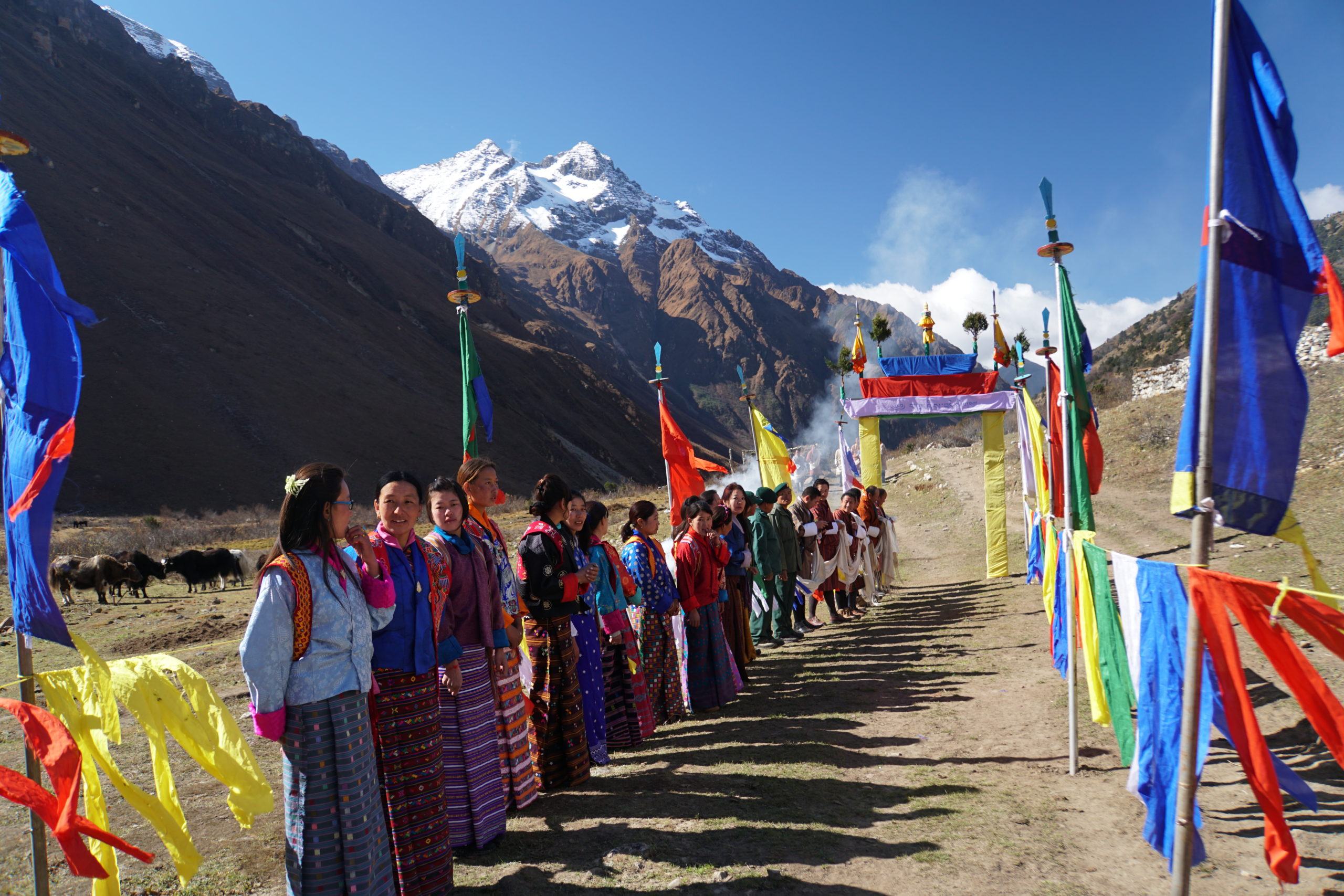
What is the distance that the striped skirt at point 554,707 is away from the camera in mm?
4539

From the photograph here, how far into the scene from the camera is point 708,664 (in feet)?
21.0

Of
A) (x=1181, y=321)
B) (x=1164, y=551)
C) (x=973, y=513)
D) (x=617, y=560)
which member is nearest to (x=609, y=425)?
(x=1181, y=321)

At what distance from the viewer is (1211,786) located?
154 inches

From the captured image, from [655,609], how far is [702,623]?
0.73 m

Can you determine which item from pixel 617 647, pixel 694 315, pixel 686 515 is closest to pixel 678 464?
pixel 686 515

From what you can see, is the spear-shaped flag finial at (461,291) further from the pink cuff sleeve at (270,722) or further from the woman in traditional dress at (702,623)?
the pink cuff sleeve at (270,722)

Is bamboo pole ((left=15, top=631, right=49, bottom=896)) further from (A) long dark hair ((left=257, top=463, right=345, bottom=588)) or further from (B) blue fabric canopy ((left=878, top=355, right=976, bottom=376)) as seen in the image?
(B) blue fabric canopy ((left=878, top=355, right=976, bottom=376))

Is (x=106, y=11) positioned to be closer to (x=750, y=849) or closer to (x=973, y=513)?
(x=973, y=513)

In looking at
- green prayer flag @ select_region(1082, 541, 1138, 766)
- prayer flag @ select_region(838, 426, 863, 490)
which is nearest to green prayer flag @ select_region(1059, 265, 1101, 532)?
green prayer flag @ select_region(1082, 541, 1138, 766)

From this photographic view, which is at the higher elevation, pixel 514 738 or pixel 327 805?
pixel 327 805

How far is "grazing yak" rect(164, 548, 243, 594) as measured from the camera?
14.3 m

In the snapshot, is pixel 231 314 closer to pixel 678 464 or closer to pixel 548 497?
pixel 678 464

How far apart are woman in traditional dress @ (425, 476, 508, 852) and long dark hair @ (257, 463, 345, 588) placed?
2.62 ft

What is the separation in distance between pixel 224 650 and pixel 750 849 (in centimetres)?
787
